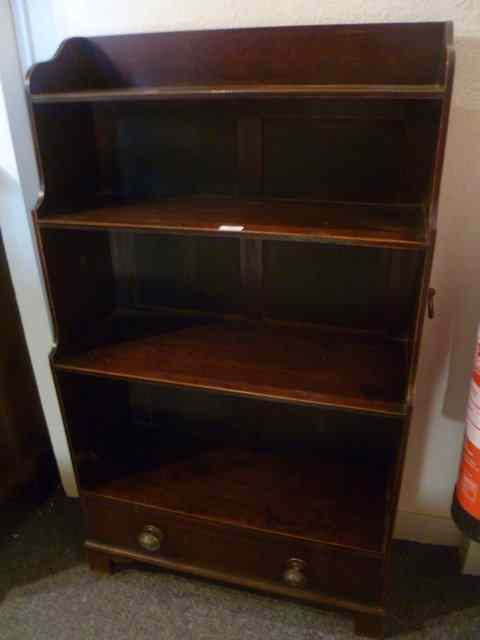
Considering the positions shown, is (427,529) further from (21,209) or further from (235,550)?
(21,209)

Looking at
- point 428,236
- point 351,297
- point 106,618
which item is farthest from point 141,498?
point 428,236

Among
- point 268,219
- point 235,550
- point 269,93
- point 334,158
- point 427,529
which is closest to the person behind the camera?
point 269,93

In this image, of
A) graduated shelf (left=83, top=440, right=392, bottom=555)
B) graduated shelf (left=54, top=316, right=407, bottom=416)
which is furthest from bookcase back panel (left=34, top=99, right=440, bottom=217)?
graduated shelf (left=83, top=440, right=392, bottom=555)

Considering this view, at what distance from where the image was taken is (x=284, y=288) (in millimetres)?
1353

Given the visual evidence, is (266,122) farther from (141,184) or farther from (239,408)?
(239,408)

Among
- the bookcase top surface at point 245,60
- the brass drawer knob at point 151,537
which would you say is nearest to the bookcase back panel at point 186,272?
the bookcase top surface at point 245,60

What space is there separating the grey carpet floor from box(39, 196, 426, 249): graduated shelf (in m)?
1.01

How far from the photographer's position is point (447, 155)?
1.16 m

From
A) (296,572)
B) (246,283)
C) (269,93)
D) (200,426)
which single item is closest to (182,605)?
(296,572)

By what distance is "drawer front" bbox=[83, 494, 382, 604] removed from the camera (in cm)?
129

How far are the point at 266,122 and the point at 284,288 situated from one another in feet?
1.30

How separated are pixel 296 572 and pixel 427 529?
0.51 metres

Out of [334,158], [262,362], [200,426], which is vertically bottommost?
[200,426]

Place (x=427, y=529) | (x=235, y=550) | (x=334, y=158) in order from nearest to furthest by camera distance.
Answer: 1. (x=334, y=158)
2. (x=235, y=550)
3. (x=427, y=529)
